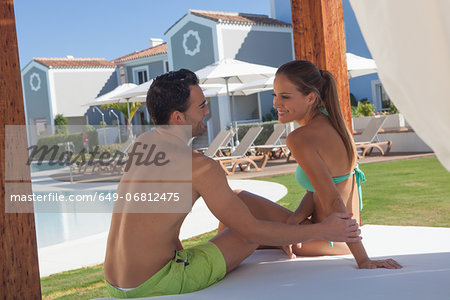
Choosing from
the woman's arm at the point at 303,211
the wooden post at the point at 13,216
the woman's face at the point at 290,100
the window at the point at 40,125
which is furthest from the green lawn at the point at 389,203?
the window at the point at 40,125

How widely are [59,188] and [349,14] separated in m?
16.2

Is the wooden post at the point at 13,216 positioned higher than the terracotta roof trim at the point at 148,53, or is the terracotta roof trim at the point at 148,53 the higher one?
the terracotta roof trim at the point at 148,53

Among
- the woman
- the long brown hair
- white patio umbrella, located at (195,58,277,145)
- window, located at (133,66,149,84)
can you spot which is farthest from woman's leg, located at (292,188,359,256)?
window, located at (133,66,149,84)

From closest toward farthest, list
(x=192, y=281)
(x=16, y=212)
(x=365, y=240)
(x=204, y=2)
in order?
(x=192, y=281), (x=16, y=212), (x=365, y=240), (x=204, y=2)

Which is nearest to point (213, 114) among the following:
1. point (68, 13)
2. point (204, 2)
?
point (68, 13)

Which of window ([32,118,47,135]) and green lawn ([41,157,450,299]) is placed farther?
window ([32,118,47,135])

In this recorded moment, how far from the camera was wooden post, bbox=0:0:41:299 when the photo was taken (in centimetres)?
285

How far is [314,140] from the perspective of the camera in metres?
2.71

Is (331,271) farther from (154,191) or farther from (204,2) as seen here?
(204,2)

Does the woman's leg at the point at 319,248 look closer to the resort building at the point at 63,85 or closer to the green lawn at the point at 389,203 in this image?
the green lawn at the point at 389,203

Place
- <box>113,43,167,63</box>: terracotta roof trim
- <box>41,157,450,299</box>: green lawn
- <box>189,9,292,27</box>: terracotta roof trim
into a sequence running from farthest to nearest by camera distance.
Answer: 1. <box>113,43,167,63</box>: terracotta roof trim
2. <box>189,9,292,27</box>: terracotta roof trim
3. <box>41,157,450,299</box>: green lawn

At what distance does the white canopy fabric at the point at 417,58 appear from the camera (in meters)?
1.13

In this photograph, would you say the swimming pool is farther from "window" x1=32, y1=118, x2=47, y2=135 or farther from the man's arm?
"window" x1=32, y1=118, x2=47, y2=135

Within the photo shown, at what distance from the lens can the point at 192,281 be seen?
244 centimetres
